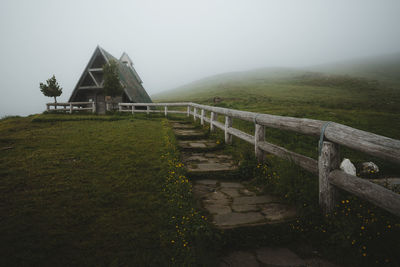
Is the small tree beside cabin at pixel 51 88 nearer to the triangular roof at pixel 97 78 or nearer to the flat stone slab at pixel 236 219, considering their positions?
the triangular roof at pixel 97 78

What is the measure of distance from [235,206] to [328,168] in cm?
147

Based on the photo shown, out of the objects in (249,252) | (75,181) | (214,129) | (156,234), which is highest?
(214,129)

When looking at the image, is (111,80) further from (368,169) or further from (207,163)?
(368,169)

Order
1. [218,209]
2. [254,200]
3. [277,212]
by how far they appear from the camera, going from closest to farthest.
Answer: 1. [277,212]
2. [218,209]
3. [254,200]

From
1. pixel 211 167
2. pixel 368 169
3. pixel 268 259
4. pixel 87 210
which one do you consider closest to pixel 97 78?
pixel 211 167

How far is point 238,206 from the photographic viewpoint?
3289mm

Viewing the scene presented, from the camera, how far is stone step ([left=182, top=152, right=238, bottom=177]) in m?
4.57

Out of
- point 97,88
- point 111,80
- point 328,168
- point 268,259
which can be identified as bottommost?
point 268,259

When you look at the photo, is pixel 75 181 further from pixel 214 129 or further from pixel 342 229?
pixel 214 129

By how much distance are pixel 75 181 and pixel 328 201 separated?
4.42m

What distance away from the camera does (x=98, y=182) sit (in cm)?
402

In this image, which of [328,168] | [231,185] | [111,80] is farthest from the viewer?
[111,80]

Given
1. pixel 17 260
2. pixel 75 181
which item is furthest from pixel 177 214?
pixel 75 181

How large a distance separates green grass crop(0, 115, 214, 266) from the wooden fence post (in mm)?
1809
